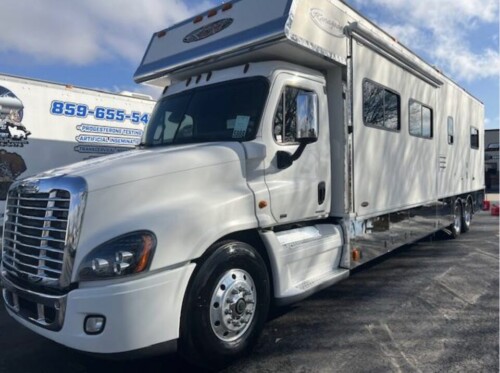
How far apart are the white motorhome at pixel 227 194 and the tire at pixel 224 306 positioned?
13 mm

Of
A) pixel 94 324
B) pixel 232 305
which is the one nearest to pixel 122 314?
pixel 94 324

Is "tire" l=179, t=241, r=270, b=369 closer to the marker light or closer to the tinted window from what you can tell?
the marker light

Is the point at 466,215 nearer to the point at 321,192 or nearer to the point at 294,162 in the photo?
the point at 321,192

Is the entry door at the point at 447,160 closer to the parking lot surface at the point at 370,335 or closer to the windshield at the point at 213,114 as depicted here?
the parking lot surface at the point at 370,335

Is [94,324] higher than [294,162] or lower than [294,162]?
lower

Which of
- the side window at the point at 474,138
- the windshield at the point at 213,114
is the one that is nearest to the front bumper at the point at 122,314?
the windshield at the point at 213,114

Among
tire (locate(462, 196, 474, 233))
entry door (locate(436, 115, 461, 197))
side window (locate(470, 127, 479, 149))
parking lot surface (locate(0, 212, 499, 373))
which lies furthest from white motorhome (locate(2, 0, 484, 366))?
side window (locate(470, 127, 479, 149))

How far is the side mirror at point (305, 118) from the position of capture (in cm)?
404

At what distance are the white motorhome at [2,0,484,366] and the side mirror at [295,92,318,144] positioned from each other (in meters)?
0.01

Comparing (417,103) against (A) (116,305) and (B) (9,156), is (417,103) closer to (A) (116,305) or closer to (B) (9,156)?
(A) (116,305)

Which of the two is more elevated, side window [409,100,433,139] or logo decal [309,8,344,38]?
logo decal [309,8,344,38]

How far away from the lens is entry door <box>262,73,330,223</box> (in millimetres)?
4176

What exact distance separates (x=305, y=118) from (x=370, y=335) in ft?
7.33

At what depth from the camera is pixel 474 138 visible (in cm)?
1126
